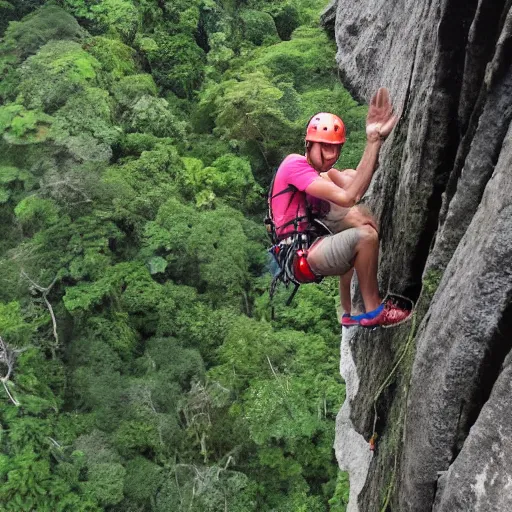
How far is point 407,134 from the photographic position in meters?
4.30

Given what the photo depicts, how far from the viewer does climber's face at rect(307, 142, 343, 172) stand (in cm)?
412

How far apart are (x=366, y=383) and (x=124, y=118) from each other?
14369 mm

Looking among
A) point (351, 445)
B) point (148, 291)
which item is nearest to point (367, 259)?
point (351, 445)

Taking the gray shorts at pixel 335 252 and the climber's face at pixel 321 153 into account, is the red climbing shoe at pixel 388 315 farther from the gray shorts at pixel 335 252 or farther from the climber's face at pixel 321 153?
the climber's face at pixel 321 153

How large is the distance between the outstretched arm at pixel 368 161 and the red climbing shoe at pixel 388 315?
2.90 ft

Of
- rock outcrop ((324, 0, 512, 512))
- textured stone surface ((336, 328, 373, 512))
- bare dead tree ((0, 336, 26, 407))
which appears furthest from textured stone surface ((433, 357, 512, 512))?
bare dead tree ((0, 336, 26, 407))

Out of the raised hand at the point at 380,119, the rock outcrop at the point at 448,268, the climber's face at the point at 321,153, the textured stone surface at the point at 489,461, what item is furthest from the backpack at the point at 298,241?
the textured stone surface at the point at 489,461

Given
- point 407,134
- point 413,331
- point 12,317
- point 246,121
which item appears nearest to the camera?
point 413,331

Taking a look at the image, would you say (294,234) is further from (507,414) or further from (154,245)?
(154,245)

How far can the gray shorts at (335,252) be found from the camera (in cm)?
Result: 411

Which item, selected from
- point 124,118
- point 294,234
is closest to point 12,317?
point 124,118

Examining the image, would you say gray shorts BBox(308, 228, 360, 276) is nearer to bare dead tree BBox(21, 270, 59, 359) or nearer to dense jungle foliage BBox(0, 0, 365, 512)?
dense jungle foliage BBox(0, 0, 365, 512)

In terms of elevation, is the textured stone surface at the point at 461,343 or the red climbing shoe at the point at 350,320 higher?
the textured stone surface at the point at 461,343

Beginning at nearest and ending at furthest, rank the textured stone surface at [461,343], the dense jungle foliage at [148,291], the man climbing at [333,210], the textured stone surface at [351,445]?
the textured stone surface at [461,343]
the man climbing at [333,210]
the textured stone surface at [351,445]
the dense jungle foliage at [148,291]
